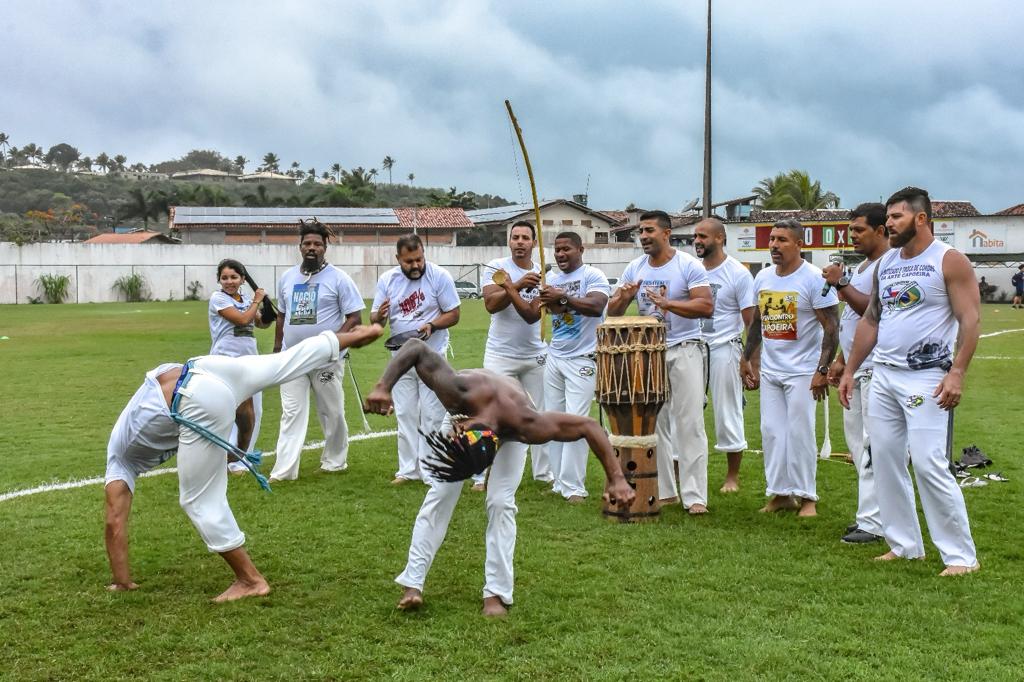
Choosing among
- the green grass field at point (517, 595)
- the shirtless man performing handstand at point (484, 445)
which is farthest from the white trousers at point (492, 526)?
the green grass field at point (517, 595)

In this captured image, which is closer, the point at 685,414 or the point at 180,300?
the point at 685,414

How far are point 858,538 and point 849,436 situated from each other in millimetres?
1709

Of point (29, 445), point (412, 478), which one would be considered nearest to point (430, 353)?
point (412, 478)

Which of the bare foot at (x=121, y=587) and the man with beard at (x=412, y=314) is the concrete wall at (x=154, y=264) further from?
the bare foot at (x=121, y=587)

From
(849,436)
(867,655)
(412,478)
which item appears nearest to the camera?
(867,655)

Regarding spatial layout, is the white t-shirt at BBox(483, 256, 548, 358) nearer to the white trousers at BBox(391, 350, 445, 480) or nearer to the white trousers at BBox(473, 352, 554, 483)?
the white trousers at BBox(473, 352, 554, 483)

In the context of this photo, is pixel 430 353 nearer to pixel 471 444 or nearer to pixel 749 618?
pixel 471 444

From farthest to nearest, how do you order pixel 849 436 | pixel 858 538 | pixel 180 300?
pixel 180 300
pixel 849 436
pixel 858 538

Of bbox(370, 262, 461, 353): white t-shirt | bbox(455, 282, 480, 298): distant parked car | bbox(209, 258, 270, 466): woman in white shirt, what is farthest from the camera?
bbox(455, 282, 480, 298): distant parked car

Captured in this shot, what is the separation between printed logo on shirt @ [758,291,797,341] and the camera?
8.50 meters

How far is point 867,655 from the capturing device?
5293 mm

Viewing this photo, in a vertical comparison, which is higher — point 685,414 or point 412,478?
point 685,414

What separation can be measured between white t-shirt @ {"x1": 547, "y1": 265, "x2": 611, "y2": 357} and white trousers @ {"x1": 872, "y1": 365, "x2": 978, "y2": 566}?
2934 millimetres

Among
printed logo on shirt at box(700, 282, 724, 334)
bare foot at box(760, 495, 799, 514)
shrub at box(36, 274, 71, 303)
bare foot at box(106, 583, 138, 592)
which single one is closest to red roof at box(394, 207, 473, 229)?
shrub at box(36, 274, 71, 303)
